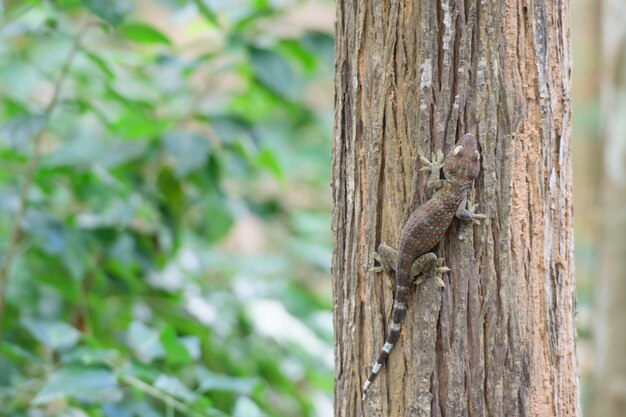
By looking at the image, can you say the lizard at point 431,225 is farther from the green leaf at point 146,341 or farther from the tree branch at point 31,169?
the tree branch at point 31,169

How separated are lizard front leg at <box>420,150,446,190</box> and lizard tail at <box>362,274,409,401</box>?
0.96 ft

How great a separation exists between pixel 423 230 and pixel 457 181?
19 centimetres

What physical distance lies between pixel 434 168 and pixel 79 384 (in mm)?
1683

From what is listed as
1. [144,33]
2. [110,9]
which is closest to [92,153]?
[144,33]

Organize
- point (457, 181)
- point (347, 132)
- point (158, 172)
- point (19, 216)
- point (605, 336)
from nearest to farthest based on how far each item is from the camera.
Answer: point (457, 181) → point (347, 132) → point (19, 216) → point (158, 172) → point (605, 336)

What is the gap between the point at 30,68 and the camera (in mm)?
3938

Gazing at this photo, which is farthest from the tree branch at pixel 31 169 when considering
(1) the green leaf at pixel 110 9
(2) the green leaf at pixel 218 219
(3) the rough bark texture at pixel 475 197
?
(3) the rough bark texture at pixel 475 197

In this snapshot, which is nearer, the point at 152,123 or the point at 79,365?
the point at 79,365

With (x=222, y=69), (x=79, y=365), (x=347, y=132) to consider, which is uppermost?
(x=222, y=69)

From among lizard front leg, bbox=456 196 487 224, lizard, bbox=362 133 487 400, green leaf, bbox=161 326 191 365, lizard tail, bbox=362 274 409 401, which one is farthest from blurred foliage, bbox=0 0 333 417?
lizard front leg, bbox=456 196 487 224

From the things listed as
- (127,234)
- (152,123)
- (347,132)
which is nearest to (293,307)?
(127,234)

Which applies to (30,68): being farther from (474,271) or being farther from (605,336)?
(605,336)

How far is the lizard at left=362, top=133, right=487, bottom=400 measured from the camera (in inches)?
76.9

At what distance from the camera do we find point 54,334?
310 centimetres
